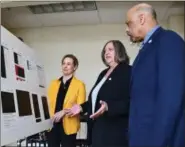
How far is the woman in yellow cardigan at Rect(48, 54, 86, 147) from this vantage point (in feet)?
7.71

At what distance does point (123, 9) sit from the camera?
Answer: 14.4ft

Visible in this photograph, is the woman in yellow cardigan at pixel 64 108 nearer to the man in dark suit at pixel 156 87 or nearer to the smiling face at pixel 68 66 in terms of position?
the smiling face at pixel 68 66

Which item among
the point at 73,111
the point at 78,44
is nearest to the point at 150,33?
the point at 73,111

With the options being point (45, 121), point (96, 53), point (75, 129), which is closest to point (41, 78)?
point (45, 121)

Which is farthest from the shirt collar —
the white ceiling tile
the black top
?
the white ceiling tile

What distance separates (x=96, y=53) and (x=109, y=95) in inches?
130

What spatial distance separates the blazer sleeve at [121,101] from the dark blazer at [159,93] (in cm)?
37

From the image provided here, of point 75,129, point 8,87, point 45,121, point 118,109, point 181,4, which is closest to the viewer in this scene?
point 8,87

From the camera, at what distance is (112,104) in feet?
5.58

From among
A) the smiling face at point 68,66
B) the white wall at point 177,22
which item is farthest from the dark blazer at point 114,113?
the white wall at point 177,22

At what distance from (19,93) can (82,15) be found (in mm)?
3278

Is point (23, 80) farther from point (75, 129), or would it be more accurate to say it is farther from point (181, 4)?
point (181, 4)

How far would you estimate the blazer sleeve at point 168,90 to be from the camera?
1.13 metres

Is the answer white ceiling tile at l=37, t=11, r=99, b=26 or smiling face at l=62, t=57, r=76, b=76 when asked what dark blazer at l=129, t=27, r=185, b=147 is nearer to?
smiling face at l=62, t=57, r=76, b=76
